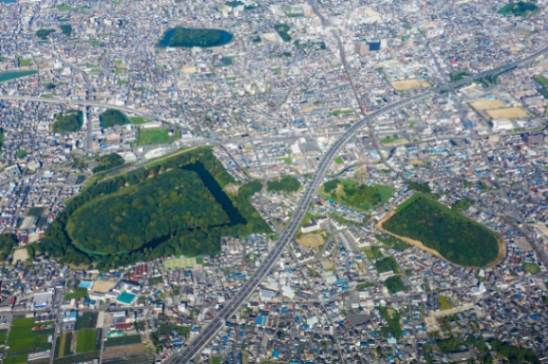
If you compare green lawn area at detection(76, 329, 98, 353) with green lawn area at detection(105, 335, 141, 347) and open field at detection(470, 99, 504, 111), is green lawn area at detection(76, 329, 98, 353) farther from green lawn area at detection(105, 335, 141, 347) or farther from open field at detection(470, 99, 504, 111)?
open field at detection(470, 99, 504, 111)

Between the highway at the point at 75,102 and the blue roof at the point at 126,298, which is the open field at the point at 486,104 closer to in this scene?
the highway at the point at 75,102

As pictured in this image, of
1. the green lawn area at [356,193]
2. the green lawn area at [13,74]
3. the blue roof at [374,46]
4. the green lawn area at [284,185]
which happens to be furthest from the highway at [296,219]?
the green lawn area at [13,74]

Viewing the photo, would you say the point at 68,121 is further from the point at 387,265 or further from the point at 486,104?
the point at 486,104

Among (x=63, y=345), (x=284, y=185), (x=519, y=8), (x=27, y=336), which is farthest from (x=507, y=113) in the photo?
(x=27, y=336)

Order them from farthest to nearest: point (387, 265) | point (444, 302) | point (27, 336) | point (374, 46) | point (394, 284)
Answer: point (374, 46), point (387, 265), point (394, 284), point (444, 302), point (27, 336)

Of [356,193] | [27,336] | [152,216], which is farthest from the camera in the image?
[356,193]

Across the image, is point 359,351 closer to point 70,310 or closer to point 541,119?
point 70,310
